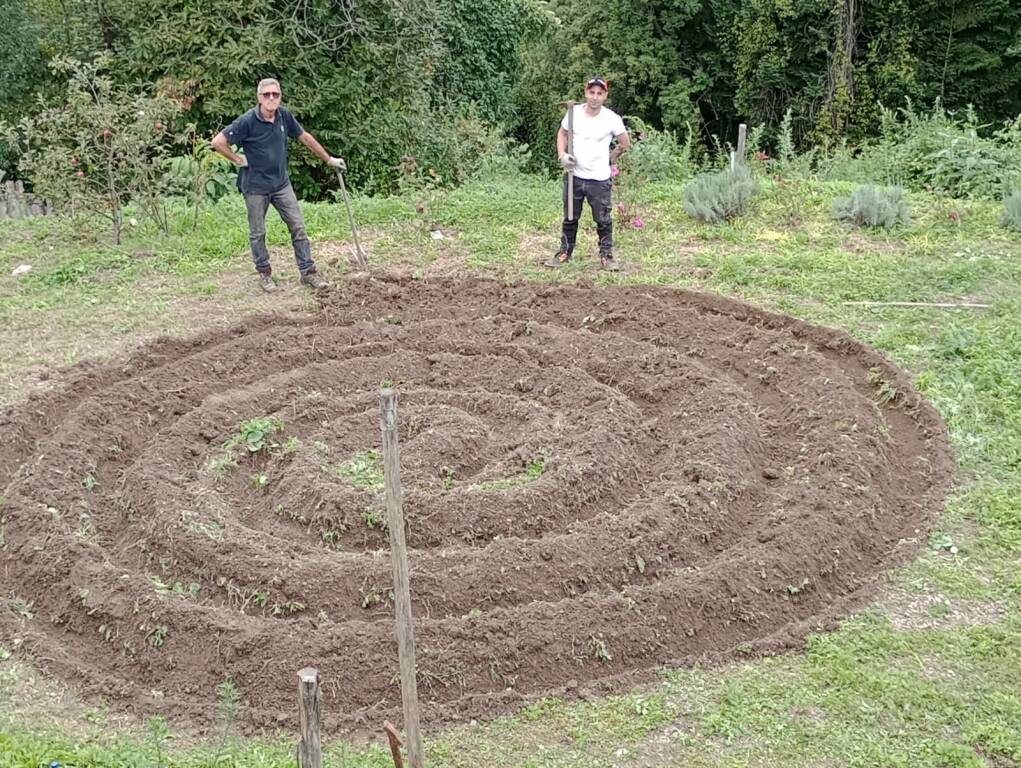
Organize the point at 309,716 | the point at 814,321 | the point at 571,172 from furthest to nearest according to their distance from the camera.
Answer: the point at 571,172, the point at 814,321, the point at 309,716

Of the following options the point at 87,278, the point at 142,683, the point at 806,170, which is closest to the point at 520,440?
the point at 142,683

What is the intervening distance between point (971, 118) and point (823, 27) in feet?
31.5

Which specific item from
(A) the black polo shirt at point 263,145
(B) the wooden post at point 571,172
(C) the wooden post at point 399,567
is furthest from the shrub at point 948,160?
(C) the wooden post at point 399,567

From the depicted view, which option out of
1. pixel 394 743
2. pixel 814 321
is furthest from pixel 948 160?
pixel 394 743

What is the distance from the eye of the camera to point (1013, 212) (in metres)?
11.5

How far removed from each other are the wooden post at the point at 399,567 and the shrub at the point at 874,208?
8.72 meters

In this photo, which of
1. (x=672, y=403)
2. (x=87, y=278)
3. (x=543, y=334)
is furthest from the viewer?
(x=87, y=278)

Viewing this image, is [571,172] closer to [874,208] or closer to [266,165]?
[266,165]

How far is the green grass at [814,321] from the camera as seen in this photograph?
4.88 metres

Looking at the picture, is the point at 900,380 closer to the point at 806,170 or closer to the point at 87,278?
the point at 806,170

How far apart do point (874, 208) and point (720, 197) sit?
160 centimetres

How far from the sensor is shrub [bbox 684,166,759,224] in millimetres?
12141

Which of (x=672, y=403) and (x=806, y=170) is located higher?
(x=806, y=170)

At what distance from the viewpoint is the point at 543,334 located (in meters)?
9.51
